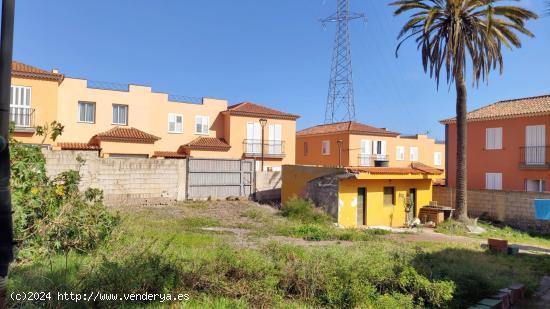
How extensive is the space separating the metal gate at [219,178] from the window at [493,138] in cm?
1746

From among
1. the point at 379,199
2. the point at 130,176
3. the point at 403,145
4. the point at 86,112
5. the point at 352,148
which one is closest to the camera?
the point at 130,176

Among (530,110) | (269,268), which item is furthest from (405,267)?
(530,110)

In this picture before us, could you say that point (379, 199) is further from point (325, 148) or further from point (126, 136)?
point (325, 148)

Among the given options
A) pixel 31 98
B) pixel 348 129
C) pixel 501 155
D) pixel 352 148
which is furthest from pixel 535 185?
pixel 31 98

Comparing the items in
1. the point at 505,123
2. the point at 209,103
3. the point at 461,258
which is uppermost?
the point at 209,103

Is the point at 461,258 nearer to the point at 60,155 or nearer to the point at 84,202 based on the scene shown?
the point at 84,202

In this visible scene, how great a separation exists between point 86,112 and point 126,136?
4.05 metres

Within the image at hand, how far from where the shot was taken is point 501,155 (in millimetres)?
27734

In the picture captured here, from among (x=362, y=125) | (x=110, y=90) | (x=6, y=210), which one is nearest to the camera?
(x=6, y=210)

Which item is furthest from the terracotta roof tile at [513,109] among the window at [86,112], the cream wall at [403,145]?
the window at [86,112]

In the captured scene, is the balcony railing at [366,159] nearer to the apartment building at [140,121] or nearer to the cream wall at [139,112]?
the apartment building at [140,121]

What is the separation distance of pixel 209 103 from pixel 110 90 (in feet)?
27.9

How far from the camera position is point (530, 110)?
26422mm

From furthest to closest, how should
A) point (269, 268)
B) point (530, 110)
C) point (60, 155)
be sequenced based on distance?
point (530, 110) → point (60, 155) → point (269, 268)
